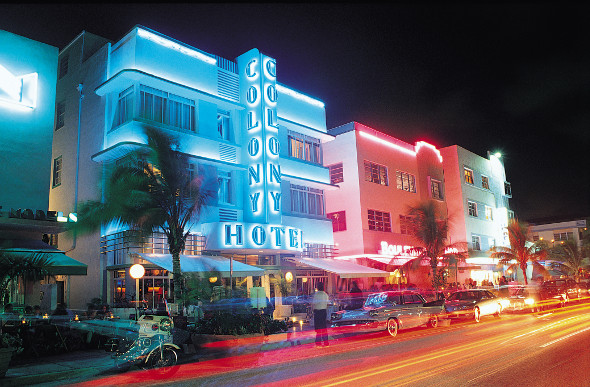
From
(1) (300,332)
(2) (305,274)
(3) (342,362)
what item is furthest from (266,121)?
(3) (342,362)

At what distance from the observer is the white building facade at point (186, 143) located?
2175cm

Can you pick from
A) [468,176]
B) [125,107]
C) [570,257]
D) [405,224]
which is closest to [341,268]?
[405,224]

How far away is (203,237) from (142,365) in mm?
11808

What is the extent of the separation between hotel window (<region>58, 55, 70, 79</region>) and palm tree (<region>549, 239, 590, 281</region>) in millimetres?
54875

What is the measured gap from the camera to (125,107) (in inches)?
899

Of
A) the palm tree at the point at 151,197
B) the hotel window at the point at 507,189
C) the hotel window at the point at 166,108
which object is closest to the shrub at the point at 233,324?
the palm tree at the point at 151,197

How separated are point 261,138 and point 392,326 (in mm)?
12109

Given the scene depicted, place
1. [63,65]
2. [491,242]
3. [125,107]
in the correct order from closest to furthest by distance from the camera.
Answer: [125,107] < [63,65] < [491,242]

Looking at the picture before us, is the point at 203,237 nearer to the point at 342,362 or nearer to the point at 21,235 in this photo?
the point at 21,235

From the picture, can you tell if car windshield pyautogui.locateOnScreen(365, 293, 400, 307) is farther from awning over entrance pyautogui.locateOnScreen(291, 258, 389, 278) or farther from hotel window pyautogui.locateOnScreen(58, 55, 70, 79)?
hotel window pyautogui.locateOnScreen(58, 55, 70, 79)

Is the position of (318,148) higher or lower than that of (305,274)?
higher

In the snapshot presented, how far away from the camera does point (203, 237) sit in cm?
2317

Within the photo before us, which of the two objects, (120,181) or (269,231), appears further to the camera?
(269,231)

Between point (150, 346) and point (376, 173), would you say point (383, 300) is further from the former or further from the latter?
point (376, 173)
